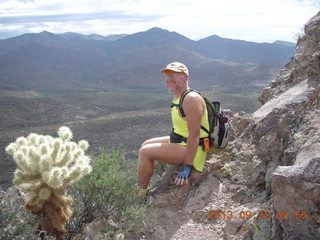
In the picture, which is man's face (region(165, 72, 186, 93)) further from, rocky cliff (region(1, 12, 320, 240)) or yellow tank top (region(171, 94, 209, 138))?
rocky cliff (region(1, 12, 320, 240))

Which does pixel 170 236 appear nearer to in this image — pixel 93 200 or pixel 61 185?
pixel 93 200

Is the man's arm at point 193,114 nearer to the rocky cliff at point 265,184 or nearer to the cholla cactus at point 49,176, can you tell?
the rocky cliff at point 265,184

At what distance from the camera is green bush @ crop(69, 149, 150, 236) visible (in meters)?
3.63

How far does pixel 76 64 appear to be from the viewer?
641 ft

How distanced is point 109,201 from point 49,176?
2.99ft

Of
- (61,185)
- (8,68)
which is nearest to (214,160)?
(61,185)

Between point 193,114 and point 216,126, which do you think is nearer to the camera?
point 193,114

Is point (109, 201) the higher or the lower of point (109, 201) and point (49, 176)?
the lower

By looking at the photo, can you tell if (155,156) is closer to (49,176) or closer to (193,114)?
(193,114)
